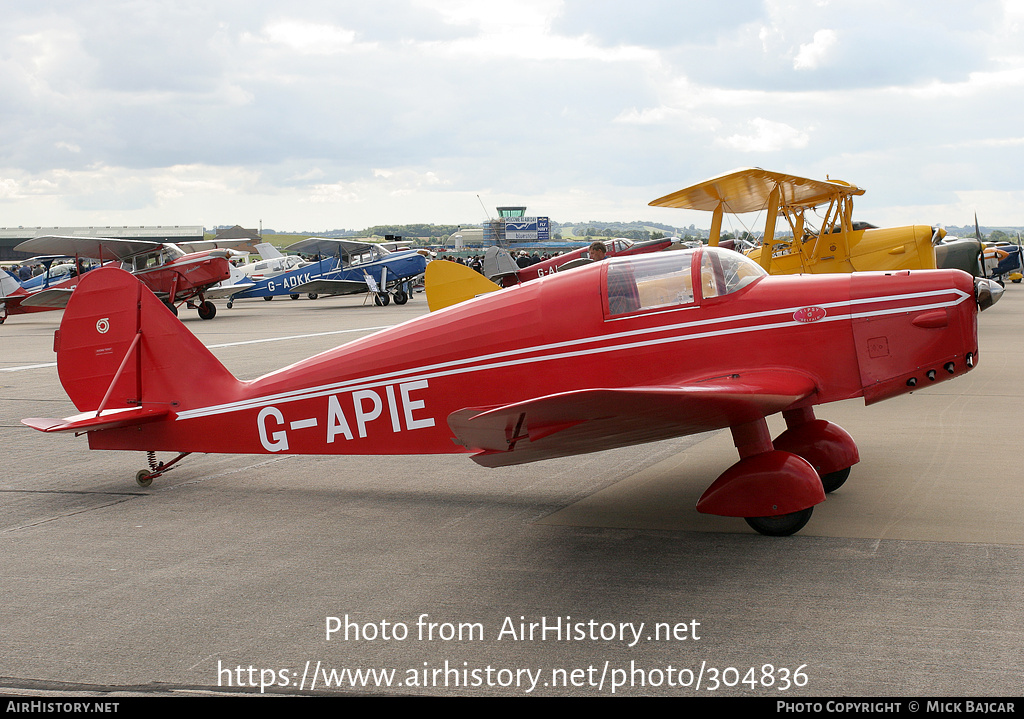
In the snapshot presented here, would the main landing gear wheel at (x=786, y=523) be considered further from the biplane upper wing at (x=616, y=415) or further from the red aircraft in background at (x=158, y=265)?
the red aircraft in background at (x=158, y=265)

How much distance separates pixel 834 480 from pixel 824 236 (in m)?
11.0

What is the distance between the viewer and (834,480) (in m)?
6.01

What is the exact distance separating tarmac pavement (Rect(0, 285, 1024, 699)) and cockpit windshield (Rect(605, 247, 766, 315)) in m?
0.85

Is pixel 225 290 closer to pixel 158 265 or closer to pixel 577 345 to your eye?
pixel 158 265

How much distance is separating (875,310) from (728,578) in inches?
75.5

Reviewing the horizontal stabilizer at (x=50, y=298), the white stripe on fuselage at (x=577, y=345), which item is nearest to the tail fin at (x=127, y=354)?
the white stripe on fuselage at (x=577, y=345)

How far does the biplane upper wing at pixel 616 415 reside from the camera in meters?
4.04

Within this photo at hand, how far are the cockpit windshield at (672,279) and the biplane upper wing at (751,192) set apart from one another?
7203 millimetres

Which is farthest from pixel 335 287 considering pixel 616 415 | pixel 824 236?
pixel 616 415

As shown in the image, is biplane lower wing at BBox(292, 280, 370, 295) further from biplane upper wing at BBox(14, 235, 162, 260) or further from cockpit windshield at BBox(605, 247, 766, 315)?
cockpit windshield at BBox(605, 247, 766, 315)

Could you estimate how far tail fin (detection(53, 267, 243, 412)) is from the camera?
20.9ft

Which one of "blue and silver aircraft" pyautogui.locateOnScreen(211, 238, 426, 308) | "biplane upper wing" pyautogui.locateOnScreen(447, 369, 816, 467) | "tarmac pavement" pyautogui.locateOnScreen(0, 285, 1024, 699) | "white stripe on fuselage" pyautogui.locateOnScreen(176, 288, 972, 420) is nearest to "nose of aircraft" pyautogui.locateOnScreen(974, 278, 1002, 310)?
"tarmac pavement" pyautogui.locateOnScreen(0, 285, 1024, 699)

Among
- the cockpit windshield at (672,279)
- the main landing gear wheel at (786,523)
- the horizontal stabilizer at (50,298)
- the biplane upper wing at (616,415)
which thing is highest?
the horizontal stabilizer at (50,298)
